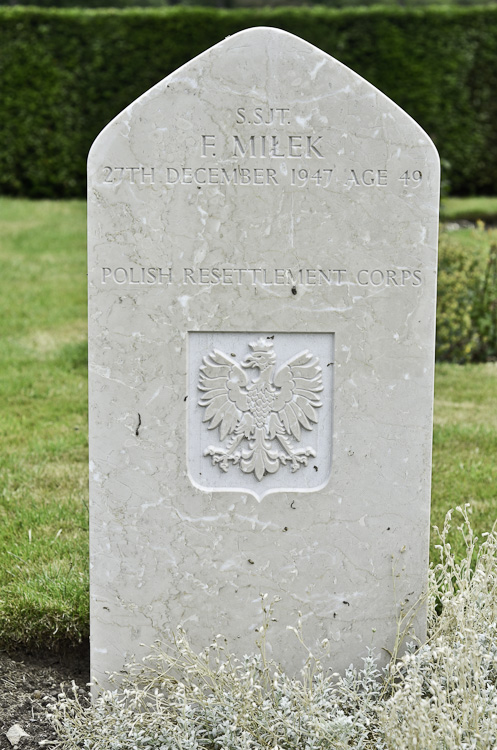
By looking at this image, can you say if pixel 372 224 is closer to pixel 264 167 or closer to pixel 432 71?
pixel 264 167

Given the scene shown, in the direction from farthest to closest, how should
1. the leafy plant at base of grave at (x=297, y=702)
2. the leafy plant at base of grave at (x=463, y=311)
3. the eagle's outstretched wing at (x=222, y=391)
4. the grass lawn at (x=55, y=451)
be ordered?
the leafy plant at base of grave at (x=463, y=311), the grass lawn at (x=55, y=451), the eagle's outstretched wing at (x=222, y=391), the leafy plant at base of grave at (x=297, y=702)

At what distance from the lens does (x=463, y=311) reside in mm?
6602

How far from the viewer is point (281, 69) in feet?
7.95

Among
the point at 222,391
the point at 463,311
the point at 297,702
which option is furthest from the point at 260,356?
the point at 463,311

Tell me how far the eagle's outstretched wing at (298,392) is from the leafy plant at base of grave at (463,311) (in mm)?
4069

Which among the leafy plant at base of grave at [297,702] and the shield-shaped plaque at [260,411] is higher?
the shield-shaped plaque at [260,411]

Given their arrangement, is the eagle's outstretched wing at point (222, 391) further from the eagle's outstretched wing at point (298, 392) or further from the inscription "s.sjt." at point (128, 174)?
the inscription "s.sjt." at point (128, 174)

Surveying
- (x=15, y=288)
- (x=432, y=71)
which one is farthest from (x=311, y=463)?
(x=432, y=71)

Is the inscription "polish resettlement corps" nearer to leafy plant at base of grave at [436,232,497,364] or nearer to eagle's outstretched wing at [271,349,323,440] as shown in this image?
eagle's outstretched wing at [271,349,323,440]

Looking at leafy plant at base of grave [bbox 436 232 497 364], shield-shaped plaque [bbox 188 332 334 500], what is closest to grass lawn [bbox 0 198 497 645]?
leafy plant at base of grave [bbox 436 232 497 364]

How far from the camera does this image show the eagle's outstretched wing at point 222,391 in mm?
2535

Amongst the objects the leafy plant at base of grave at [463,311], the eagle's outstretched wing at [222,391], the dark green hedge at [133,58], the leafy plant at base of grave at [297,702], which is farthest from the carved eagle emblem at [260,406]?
the dark green hedge at [133,58]

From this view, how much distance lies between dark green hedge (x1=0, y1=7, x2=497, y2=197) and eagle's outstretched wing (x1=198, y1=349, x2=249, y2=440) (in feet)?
35.9

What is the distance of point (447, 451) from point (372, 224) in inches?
94.8
